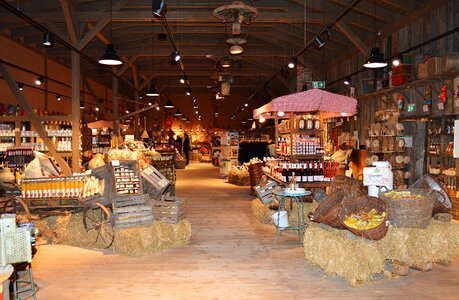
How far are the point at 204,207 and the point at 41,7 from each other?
279 inches

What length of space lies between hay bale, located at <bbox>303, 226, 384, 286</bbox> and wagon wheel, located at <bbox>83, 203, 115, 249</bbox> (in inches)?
108

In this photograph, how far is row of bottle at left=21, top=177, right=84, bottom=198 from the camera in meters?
6.09

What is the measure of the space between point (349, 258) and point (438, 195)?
1.72 m

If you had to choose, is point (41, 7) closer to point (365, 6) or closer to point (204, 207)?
point (204, 207)

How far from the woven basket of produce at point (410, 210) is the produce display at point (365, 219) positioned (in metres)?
0.25

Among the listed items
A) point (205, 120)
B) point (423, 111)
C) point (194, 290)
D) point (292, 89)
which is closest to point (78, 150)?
point (194, 290)

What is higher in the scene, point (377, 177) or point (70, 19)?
point (70, 19)

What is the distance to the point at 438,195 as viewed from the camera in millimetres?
5332

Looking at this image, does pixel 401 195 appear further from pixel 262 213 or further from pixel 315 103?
pixel 262 213

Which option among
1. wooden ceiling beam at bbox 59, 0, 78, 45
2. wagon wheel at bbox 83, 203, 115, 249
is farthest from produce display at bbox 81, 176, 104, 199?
wooden ceiling beam at bbox 59, 0, 78, 45

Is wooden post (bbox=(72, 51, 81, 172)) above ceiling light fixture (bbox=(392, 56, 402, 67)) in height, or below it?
below

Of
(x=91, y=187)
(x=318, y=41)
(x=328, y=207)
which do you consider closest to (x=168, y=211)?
(x=91, y=187)

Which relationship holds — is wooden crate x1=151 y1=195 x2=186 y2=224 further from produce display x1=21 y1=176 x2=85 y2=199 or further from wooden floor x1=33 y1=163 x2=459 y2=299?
produce display x1=21 y1=176 x2=85 y2=199

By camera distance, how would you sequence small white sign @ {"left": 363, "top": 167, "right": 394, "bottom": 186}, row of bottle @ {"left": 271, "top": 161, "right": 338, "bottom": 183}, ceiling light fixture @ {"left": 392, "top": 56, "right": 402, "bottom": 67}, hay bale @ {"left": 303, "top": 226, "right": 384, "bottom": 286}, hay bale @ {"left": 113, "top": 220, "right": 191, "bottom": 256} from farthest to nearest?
ceiling light fixture @ {"left": 392, "top": 56, "right": 402, "bottom": 67} < row of bottle @ {"left": 271, "top": 161, "right": 338, "bottom": 183} < hay bale @ {"left": 113, "top": 220, "right": 191, "bottom": 256} < small white sign @ {"left": 363, "top": 167, "right": 394, "bottom": 186} < hay bale @ {"left": 303, "top": 226, "right": 384, "bottom": 286}
